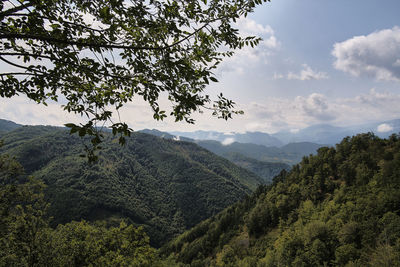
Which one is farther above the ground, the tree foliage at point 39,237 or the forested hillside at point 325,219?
the tree foliage at point 39,237

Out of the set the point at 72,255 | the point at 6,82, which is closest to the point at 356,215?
the point at 72,255

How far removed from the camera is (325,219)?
49562 mm

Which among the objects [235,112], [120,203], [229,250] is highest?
[235,112]

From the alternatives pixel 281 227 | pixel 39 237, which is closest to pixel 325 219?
pixel 281 227

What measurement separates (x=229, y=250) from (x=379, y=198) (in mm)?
50939

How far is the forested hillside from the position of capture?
33250mm

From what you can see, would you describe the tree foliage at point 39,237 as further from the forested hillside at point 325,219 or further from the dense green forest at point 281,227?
the forested hillside at point 325,219

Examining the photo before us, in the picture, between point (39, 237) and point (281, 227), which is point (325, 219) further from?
point (39, 237)

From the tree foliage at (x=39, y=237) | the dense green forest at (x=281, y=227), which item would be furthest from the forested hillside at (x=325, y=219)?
the tree foliage at (x=39, y=237)

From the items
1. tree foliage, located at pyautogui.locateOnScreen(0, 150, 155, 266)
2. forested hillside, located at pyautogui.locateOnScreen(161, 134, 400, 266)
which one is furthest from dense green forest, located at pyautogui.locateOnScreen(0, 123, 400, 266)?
forested hillside, located at pyautogui.locateOnScreen(161, 134, 400, 266)

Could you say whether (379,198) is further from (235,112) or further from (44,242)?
(44,242)

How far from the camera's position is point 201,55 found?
3.88 m

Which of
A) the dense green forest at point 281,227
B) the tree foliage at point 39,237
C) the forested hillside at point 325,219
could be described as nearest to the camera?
the tree foliage at point 39,237

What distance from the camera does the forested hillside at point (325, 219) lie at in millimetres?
33250
